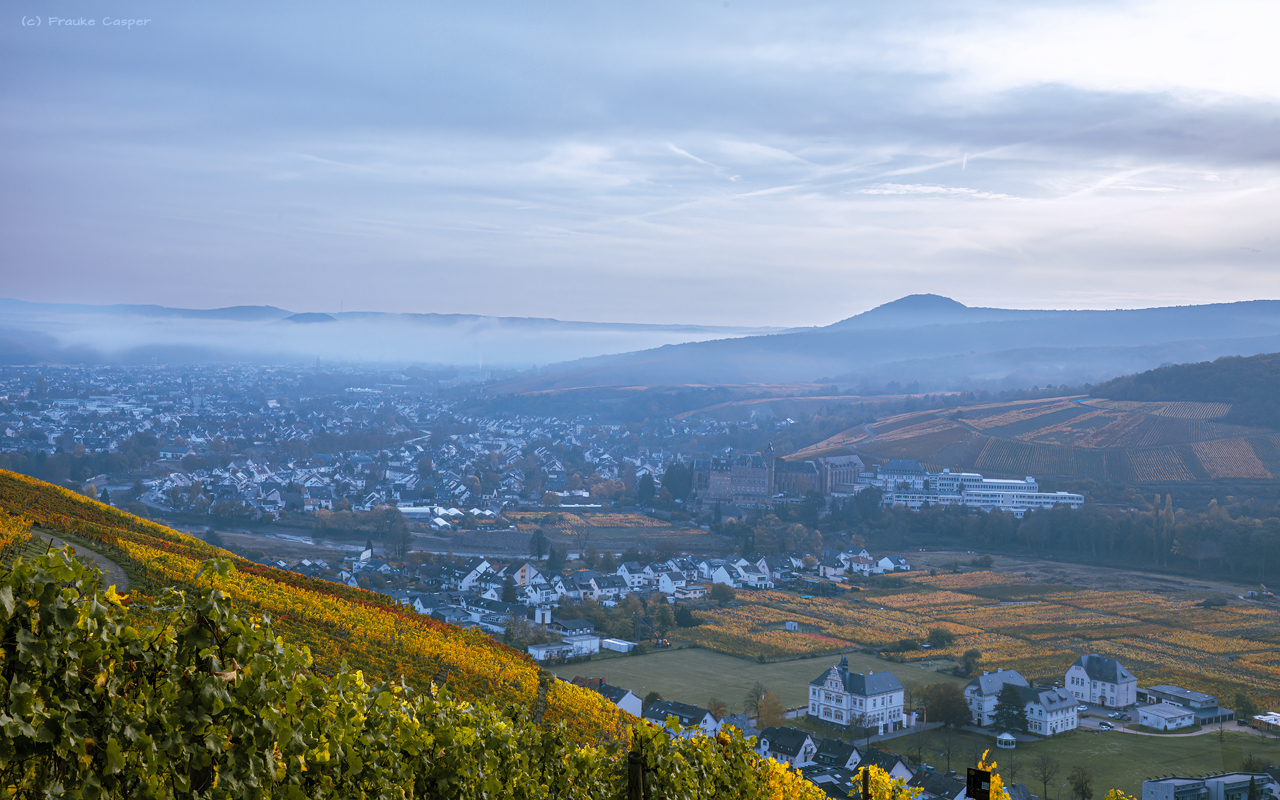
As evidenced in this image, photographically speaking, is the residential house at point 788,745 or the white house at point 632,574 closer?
the residential house at point 788,745

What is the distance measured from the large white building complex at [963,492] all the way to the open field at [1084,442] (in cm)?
453

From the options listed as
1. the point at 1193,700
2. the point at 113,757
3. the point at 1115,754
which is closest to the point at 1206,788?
the point at 1115,754

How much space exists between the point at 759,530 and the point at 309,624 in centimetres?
4760

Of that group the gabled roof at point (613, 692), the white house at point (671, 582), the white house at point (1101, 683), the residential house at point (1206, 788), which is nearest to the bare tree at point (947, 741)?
the residential house at point (1206, 788)

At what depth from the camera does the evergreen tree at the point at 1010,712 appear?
23.4 metres

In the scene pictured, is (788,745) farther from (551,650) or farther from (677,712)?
(551,650)

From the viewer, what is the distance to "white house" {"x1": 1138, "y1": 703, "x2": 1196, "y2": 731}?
24.5 m

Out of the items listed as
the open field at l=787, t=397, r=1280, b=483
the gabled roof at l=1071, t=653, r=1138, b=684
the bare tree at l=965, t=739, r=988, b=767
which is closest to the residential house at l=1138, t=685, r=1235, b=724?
the gabled roof at l=1071, t=653, r=1138, b=684

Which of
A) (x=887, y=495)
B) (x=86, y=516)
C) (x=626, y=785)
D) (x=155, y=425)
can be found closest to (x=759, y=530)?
(x=887, y=495)

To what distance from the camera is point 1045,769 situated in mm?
20078

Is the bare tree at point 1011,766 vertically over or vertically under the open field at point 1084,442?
under

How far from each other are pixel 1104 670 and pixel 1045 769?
29.2 ft

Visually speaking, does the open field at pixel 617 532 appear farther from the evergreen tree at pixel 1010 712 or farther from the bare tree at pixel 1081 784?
the bare tree at pixel 1081 784

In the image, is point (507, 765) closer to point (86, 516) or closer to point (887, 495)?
point (86, 516)
